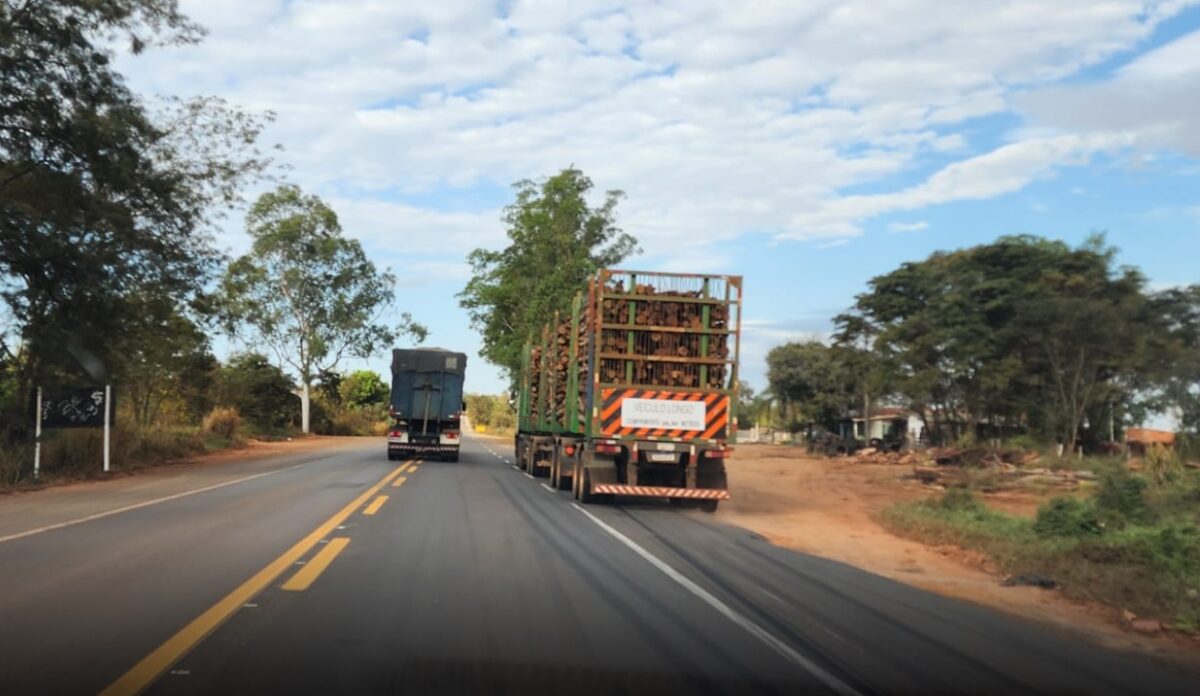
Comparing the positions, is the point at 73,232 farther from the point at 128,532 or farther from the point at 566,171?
the point at 566,171

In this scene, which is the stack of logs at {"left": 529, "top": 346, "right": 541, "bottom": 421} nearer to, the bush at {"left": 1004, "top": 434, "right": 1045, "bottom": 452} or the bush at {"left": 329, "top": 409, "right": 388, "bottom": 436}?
the bush at {"left": 1004, "top": 434, "right": 1045, "bottom": 452}

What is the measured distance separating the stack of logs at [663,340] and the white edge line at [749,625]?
230 inches

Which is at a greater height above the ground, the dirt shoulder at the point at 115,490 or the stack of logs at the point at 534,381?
the stack of logs at the point at 534,381

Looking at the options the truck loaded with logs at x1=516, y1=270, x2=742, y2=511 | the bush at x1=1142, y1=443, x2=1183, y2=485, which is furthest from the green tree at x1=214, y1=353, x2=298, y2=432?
the bush at x1=1142, y1=443, x2=1183, y2=485

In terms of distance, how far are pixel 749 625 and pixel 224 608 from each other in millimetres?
4061

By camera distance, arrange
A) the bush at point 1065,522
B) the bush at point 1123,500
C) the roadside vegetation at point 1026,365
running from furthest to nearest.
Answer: the roadside vegetation at point 1026,365, the bush at point 1123,500, the bush at point 1065,522

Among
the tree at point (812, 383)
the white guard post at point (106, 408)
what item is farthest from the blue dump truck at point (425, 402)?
the tree at point (812, 383)

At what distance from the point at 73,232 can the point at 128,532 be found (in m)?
11.6

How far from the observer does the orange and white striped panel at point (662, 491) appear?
1694cm

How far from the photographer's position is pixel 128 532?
474 inches

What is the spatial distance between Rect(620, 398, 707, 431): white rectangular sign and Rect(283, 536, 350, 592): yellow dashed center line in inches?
259

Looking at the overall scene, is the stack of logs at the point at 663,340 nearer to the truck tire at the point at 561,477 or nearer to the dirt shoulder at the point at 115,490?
the truck tire at the point at 561,477

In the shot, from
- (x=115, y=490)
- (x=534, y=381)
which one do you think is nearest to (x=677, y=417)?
(x=115, y=490)

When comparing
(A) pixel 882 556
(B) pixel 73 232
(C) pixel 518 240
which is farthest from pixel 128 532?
(C) pixel 518 240
